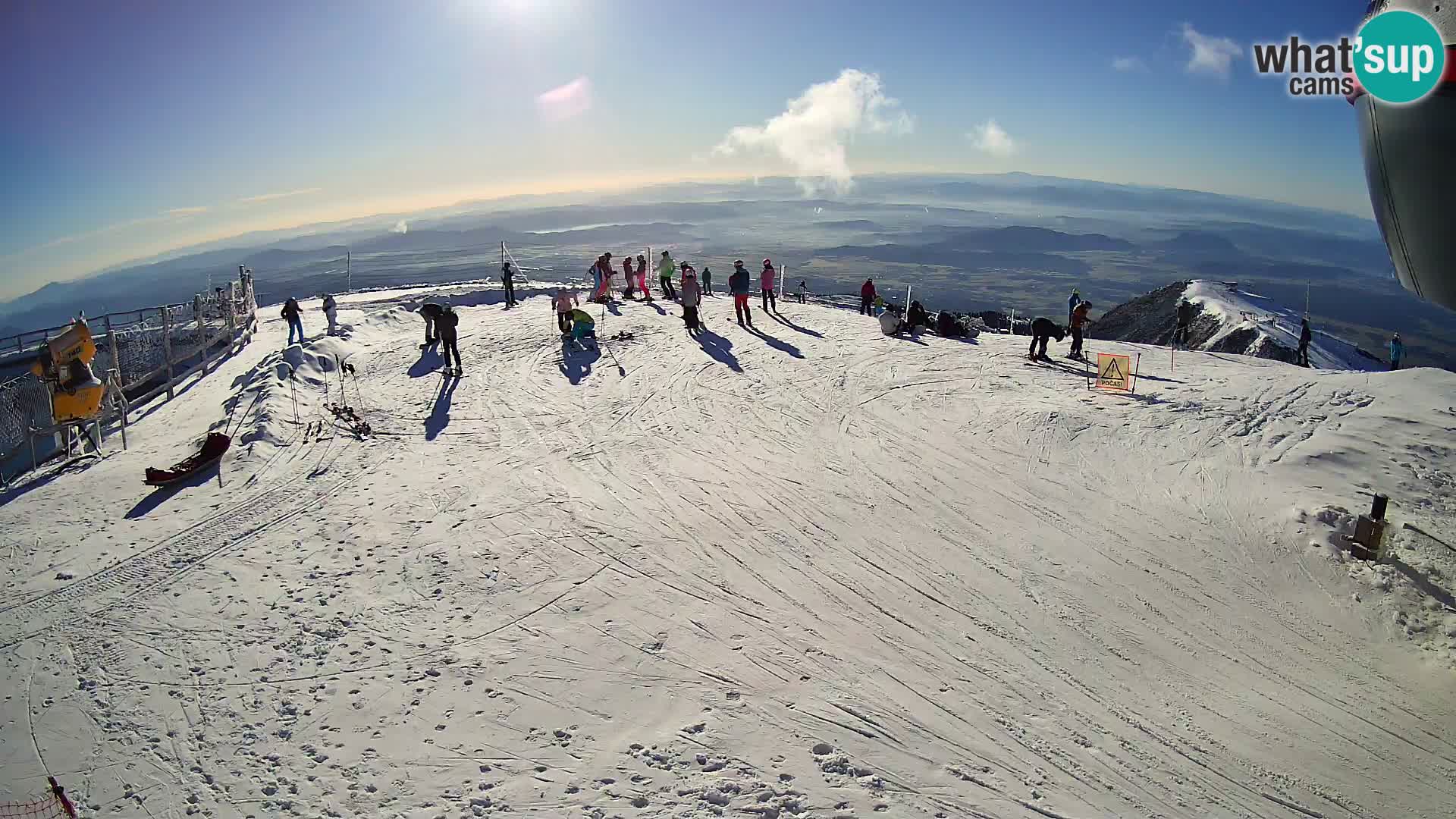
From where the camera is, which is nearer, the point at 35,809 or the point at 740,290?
the point at 35,809

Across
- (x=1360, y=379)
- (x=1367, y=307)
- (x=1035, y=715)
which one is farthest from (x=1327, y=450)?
(x=1367, y=307)

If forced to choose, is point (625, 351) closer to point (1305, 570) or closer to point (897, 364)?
point (897, 364)

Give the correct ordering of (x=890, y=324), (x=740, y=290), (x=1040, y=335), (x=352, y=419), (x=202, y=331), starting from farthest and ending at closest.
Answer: (x=740, y=290), (x=890, y=324), (x=202, y=331), (x=1040, y=335), (x=352, y=419)

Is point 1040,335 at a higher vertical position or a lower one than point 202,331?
lower

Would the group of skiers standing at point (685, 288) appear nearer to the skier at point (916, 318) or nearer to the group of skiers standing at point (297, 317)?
the skier at point (916, 318)

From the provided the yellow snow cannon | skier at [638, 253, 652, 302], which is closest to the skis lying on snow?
the yellow snow cannon

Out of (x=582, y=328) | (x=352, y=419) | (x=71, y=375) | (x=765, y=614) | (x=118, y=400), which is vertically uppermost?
(x=582, y=328)

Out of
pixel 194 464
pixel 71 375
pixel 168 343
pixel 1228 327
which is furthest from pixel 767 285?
pixel 1228 327

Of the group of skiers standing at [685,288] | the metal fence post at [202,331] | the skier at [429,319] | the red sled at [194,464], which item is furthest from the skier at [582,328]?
the metal fence post at [202,331]

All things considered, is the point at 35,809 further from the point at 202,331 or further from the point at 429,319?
the point at 202,331
